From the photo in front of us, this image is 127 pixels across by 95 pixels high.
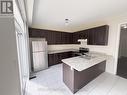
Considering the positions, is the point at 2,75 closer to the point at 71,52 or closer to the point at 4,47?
the point at 4,47

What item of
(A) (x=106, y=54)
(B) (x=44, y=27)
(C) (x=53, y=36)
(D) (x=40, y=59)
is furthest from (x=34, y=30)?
(A) (x=106, y=54)

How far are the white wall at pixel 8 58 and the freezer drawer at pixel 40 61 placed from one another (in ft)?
9.66

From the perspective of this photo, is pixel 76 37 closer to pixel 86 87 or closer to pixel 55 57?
pixel 55 57

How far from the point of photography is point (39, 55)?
12.3 feet

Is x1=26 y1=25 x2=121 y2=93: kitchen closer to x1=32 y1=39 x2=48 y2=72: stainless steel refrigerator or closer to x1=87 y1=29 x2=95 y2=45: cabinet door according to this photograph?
x1=87 y1=29 x2=95 y2=45: cabinet door

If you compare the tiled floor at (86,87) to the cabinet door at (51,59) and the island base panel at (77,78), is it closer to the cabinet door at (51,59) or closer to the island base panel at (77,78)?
the island base panel at (77,78)

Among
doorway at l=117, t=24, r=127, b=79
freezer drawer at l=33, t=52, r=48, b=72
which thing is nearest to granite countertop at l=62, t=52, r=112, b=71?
doorway at l=117, t=24, r=127, b=79

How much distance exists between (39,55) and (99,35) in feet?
9.67

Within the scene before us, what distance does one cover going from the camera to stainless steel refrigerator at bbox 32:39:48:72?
3.62 m

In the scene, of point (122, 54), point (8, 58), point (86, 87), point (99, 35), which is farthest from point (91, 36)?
point (8, 58)

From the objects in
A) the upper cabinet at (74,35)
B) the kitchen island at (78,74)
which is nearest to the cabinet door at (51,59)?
the upper cabinet at (74,35)

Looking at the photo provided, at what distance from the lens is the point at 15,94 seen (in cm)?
82

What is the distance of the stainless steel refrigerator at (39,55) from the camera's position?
A: 3624mm

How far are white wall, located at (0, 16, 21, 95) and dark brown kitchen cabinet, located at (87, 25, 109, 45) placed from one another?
3.42 metres
